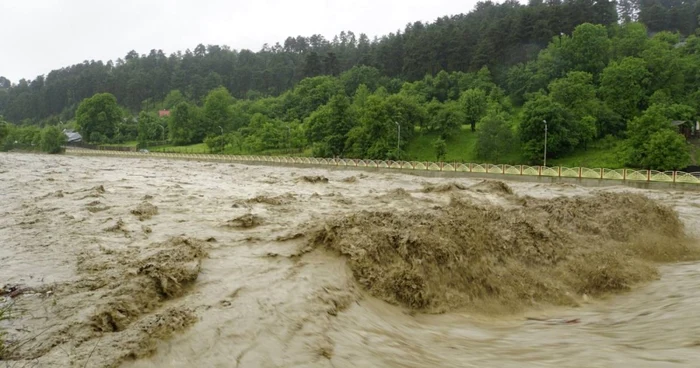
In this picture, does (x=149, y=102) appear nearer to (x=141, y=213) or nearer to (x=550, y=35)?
(x=550, y=35)

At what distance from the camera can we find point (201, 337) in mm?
5094

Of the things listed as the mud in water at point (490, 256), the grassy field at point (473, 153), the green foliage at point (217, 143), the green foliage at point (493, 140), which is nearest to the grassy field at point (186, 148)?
the green foliage at point (217, 143)

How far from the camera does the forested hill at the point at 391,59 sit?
9712cm

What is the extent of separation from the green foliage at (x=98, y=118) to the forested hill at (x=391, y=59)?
40.2 m

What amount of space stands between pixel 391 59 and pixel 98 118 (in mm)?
76787

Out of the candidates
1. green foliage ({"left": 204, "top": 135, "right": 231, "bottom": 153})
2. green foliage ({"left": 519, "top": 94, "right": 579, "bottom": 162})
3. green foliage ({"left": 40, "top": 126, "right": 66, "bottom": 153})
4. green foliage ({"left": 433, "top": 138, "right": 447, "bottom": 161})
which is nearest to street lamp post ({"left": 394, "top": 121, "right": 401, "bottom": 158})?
green foliage ({"left": 433, "top": 138, "right": 447, "bottom": 161})

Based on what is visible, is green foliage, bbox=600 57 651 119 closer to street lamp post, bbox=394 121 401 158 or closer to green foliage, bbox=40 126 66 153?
street lamp post, bbox=394 121 401 158

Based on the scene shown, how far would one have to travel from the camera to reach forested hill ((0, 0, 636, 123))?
97.1m

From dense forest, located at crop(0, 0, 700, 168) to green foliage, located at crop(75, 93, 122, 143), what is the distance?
0.28 m

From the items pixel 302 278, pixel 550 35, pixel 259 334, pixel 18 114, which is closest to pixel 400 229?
pixel 302 278

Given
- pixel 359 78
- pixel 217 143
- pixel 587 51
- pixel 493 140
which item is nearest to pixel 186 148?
pixel 217 143

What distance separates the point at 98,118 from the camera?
118438 mm

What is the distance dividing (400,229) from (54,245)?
692 cm

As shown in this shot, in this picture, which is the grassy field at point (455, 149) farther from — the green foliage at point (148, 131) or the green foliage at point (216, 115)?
the green foliage at point (148, 131)
